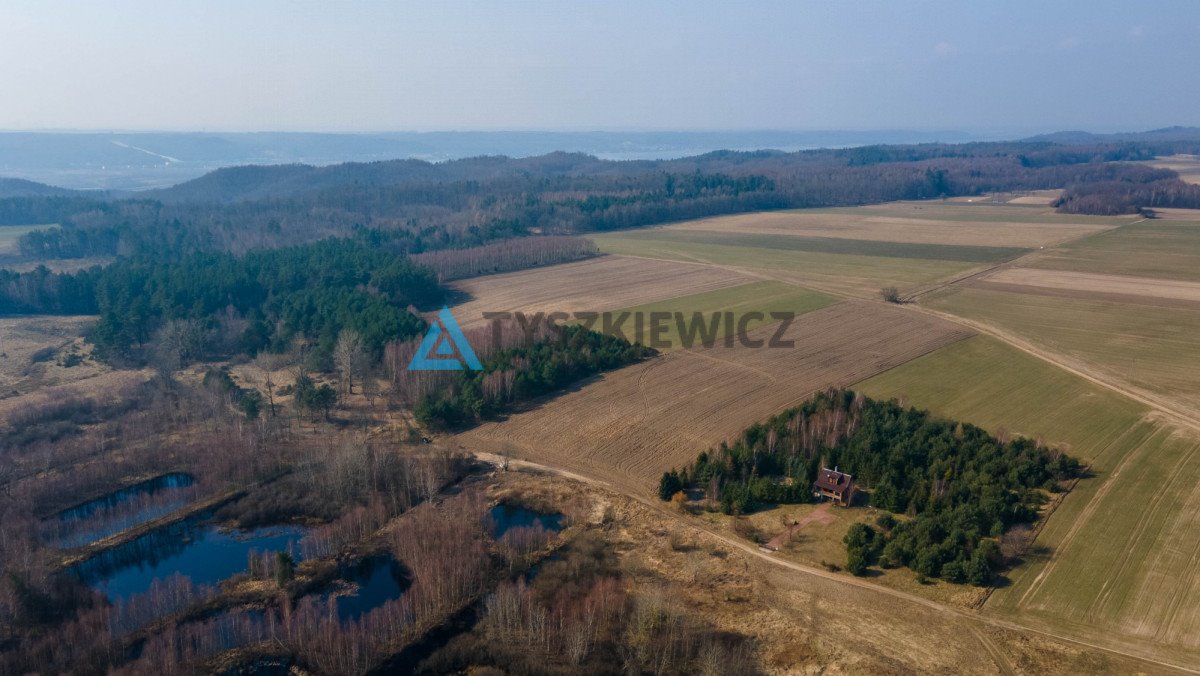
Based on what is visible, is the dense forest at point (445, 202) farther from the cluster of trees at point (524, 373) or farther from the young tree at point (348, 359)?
the cluster of trees at point (524, 373)

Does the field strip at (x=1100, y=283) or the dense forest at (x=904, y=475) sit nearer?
Result: the dense forest at (x=904, y=475)

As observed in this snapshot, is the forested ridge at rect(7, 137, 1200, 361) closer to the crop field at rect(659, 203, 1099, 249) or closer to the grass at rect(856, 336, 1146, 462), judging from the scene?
the crop field at rect(659, 203, 1099, 249)

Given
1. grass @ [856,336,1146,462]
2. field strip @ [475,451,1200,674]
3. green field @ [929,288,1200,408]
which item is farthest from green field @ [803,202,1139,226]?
field strip @ [475,451,1200,674]

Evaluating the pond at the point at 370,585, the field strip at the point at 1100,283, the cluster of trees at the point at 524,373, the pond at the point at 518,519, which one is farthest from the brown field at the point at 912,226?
the pond at the point at 370,585

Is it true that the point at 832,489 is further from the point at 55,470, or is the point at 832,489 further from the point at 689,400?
the point at 55,470

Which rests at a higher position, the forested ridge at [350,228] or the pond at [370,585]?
the forested ridge at [350,228]

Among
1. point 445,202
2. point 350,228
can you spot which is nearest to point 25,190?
point 350,228
